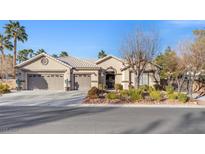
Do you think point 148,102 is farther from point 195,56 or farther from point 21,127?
point 21,127

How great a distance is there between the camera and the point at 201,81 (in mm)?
25844

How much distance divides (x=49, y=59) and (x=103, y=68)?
25.1ft

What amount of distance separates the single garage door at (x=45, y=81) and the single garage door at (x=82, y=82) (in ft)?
6.57

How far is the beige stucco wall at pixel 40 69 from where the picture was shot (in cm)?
2784

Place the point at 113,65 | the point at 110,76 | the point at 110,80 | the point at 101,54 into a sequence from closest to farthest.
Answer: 1. the point at 110,80
2. the point at 110,76
3. the point at 113,65
4. the point at 101,54

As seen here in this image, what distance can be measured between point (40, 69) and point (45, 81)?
5.67 ft

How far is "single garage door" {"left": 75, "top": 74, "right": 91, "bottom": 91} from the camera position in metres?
28.6

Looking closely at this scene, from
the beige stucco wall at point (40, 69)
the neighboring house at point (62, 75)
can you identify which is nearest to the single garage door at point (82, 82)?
the neighboring house at point (62, 75)

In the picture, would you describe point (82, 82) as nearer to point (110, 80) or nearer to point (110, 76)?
point (110, 80)

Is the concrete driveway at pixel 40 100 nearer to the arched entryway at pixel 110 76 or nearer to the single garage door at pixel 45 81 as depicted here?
the single garage door at pixel 45 81

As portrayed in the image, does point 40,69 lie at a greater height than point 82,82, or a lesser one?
greater

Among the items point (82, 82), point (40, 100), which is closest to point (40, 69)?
point (82, 82)

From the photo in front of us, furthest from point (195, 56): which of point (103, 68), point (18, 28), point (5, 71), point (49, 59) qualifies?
point (5, 71)

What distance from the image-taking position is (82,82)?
94.0ft
